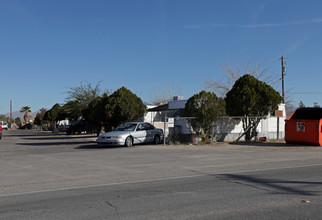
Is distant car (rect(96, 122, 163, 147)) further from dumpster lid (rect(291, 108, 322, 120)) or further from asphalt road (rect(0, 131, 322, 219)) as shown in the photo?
dumpster lid (rect(291, 108, 322, 120))

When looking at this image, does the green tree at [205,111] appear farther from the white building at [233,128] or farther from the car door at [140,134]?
the car door at [140,134]

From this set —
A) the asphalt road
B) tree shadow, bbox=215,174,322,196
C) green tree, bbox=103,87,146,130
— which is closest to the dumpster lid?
the asphalt road

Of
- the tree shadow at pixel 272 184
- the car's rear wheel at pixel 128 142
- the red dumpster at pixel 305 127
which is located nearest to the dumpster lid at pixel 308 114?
the red dumpster at pixel 305 127

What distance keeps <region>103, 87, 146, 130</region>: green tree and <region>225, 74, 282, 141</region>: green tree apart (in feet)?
20.5

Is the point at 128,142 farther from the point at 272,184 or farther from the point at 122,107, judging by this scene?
the point at 272,184

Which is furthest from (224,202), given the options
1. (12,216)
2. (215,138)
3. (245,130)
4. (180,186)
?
(245,130)

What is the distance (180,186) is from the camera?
7.85 m

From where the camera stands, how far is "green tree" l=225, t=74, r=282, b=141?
67.2 feet

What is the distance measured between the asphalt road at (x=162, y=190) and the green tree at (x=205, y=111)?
7.50m

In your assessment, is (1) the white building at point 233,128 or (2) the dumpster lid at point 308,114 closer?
(2) the dumpster lid at point 308,114

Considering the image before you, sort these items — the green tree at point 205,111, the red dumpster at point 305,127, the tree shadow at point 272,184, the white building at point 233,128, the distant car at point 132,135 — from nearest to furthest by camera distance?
the tree shadow at point 272,184 → the red dumpster at point 305,127 → the distant car at point 132,135 → the green tree at point 205,111 → the white building at point 233,128

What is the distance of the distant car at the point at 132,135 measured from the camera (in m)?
18.3

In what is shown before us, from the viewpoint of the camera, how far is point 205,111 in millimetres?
19609

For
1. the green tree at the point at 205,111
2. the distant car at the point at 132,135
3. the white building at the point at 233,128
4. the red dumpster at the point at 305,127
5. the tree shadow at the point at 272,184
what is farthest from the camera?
the white building at the point at 233,128
